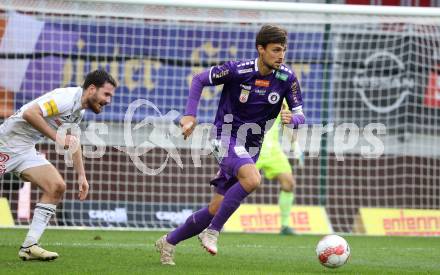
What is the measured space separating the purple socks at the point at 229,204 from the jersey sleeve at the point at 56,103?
1471mm

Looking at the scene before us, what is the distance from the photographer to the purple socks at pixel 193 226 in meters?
7.51

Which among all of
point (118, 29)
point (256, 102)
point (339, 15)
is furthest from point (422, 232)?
point (256, 102)

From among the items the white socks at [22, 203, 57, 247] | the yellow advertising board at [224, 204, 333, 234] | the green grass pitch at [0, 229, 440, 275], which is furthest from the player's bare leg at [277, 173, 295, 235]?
the white socks at [22, 203, 57, 247]

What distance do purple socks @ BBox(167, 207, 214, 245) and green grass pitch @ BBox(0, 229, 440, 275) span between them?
9.4 inches

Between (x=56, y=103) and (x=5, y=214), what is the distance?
5.64m

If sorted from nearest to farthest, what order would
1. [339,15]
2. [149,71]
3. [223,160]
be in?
1. [223,160]
2. [339,15]
3. [149,71]

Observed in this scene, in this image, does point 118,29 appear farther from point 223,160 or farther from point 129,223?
point 223,160

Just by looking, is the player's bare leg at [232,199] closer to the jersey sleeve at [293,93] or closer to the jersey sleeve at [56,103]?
the jersey sleeve at [293,93]

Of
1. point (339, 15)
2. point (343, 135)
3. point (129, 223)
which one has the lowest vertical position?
point (129, 223)

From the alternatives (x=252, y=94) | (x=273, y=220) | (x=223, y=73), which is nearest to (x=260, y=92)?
(x=252, y=94)

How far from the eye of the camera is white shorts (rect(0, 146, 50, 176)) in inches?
300

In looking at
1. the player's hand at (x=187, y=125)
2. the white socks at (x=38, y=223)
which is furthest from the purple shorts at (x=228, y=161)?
the white socks at (x=38, y=223)

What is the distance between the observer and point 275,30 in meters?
7.65

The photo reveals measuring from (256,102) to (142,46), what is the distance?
6.49 m
